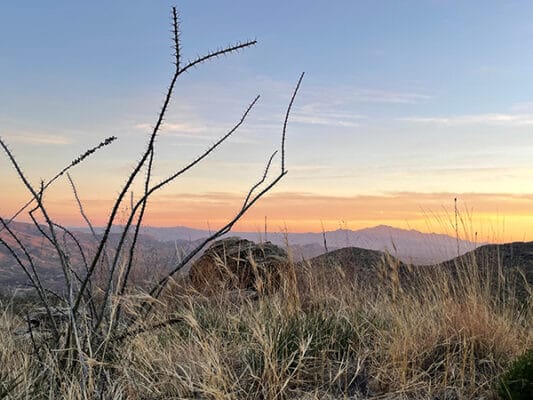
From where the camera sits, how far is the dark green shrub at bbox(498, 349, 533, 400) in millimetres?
3361

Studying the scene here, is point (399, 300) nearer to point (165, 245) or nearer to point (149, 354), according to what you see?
point (149, 354)

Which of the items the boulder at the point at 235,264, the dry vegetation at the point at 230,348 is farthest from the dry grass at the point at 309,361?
the boulder at the point at 235,264

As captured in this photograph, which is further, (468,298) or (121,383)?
(468,298)

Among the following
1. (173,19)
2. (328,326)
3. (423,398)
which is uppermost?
(173,19)

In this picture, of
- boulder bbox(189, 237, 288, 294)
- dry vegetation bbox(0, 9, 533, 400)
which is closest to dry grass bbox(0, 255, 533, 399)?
dry vegetation bbox(0, 9, 533, 400)

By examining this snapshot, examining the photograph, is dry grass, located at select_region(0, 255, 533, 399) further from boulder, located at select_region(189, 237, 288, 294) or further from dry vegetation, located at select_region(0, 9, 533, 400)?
boulder, located at select_region(189, 237, 288, 294)

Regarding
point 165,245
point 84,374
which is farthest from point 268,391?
point 165,245

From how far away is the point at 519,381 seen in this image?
11.2 ft

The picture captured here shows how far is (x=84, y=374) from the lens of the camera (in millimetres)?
2914

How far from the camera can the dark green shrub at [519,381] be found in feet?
Answer: 11.0

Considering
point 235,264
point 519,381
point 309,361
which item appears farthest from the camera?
point 235,264

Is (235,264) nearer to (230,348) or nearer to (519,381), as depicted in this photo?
(230,348)

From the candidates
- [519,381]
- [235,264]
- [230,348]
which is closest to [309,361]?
[230,348]

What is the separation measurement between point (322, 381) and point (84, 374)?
1.62 metres
